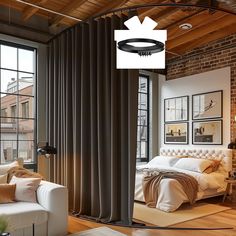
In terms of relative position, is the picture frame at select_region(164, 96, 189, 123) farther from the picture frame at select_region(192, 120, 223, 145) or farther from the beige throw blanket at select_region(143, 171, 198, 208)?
the beige throw blanket at select_region(143, 171, 198, 208)

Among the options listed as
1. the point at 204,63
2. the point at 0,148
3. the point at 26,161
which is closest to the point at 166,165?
the point at 204,63

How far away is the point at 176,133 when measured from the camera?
7.58 meters

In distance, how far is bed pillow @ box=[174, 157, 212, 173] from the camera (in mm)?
5914

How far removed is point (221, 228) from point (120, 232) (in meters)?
1.39

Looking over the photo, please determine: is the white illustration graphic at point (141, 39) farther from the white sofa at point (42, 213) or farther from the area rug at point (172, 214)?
the area rug at point (172, 214)

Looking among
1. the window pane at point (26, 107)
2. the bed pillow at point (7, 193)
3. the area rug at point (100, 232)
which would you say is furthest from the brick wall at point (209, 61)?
the bed pillow at point (7, 193)

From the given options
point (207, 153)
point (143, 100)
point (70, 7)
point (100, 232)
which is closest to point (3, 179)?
point (100, 232)

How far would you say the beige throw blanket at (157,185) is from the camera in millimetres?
5070

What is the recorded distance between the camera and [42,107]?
19.4ft

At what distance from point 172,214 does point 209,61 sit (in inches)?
149

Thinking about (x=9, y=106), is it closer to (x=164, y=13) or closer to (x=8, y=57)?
(x=8, y=57)

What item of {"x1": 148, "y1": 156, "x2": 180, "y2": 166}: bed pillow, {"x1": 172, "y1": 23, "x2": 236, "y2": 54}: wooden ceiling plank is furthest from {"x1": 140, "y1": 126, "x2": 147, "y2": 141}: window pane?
{"x1": 172, "y1": 23, "x2": 236, "y2": 54}: wooden ceiling plank

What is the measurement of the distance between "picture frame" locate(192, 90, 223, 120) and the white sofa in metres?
4.20

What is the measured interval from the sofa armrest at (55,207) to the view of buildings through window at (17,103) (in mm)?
2308
